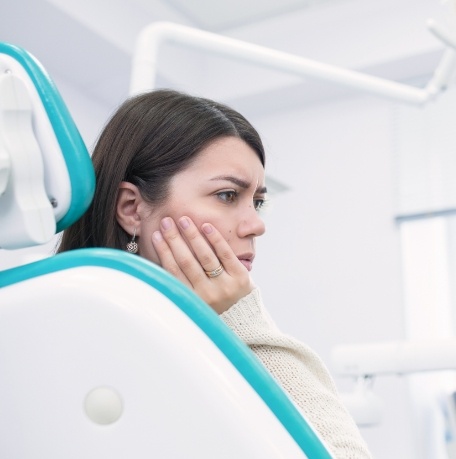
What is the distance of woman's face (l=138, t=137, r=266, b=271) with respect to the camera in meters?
1.16

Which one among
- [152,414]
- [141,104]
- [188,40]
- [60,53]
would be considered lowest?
[152,414]

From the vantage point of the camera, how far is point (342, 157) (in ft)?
12.2

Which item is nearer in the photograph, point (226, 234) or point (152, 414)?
point (152, 414)

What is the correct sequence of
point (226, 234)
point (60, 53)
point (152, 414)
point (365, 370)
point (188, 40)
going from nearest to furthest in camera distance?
point (152, 414), point (226, 234), point (188, 40), point (365, 370), point (60, 53)

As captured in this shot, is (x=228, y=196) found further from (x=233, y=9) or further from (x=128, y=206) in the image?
(x=233, y=9)

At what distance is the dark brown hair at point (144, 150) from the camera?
1172 millimetres

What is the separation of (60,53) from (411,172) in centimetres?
167

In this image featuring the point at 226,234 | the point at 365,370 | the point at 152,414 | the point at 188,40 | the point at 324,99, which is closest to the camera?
the point at 152,414

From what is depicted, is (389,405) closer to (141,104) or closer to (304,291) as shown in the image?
(304,291)

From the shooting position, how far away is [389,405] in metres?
3.35

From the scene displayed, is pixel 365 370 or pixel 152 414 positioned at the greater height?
pixel 365 370

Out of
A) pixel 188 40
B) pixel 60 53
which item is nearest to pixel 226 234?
→ pixel 188 40

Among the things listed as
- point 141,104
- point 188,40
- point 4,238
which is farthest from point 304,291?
point 4,238

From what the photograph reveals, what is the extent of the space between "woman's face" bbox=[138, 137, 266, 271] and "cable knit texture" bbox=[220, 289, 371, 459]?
0.42 ft
